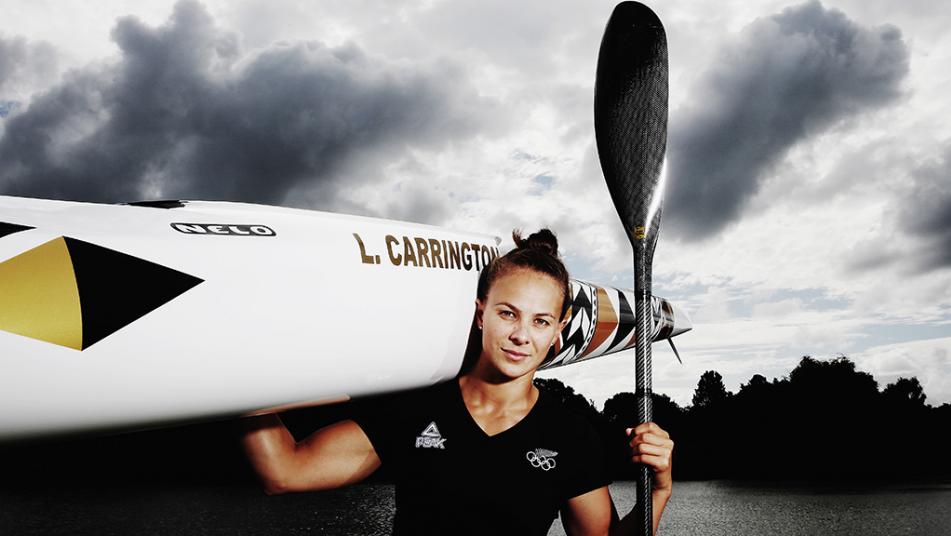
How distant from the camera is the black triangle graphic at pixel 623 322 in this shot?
11.9ft

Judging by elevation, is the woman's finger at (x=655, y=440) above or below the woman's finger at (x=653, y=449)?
above

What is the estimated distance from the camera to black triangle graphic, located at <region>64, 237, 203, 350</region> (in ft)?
4.77

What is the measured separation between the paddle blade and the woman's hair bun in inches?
18.8

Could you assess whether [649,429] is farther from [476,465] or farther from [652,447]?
[476,465]

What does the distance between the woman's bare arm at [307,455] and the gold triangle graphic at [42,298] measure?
577 millimetres

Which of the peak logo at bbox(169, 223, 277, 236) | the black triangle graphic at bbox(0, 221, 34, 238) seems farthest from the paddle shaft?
the black triangle graphic at bbox(0, 221, 34, 238)

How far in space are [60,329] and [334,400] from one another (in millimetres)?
774

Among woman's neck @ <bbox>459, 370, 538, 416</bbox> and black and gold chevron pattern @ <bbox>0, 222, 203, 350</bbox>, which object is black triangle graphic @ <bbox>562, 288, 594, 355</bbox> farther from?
black and gold chevron pattern @ <bbox>0, 222, 203, 350</bbox>

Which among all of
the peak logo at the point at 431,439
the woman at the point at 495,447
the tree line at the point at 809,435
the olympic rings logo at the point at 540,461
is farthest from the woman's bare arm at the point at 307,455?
the tree line at the point at 809,435

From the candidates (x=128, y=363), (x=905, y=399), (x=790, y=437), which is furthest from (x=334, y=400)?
(x=905, y=399)

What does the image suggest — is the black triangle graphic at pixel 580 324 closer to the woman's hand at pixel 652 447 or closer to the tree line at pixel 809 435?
the woman's hand at pixel 652 447

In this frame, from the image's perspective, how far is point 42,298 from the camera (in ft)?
4.66

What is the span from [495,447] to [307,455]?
55 cm

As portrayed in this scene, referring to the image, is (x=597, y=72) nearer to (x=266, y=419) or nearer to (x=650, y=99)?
(x=650, y=99)
